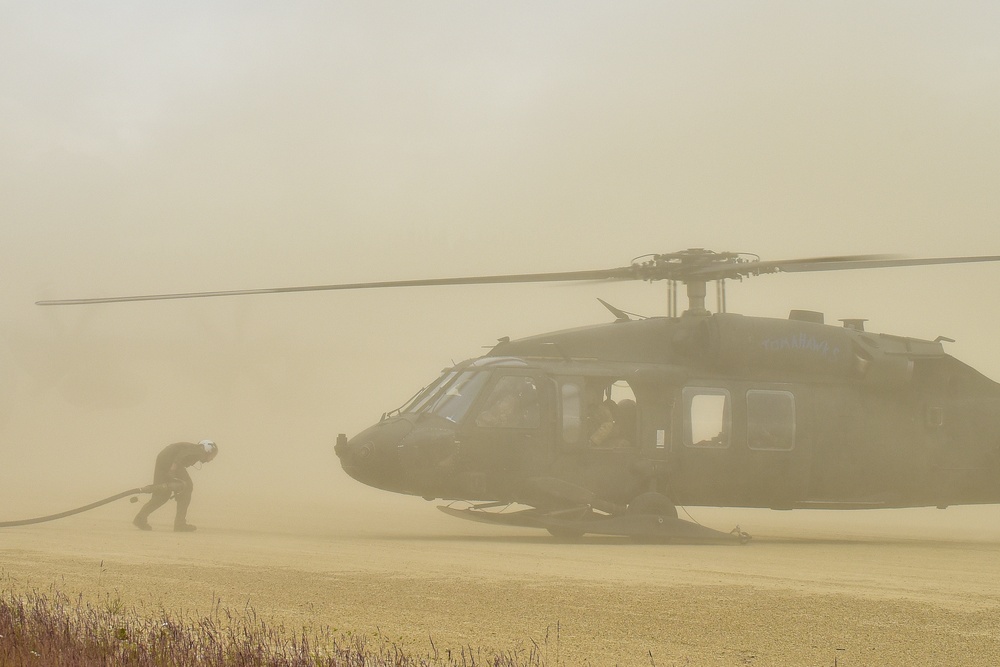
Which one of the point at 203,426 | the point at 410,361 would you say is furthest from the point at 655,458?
the point at 410,361

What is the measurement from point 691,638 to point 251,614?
2.80 m

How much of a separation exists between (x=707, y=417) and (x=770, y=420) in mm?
807

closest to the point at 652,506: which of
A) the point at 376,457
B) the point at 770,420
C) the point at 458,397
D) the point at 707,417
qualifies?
the point at 707,417

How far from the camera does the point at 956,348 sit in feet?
160

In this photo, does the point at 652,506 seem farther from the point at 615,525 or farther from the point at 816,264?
the point at 816,264

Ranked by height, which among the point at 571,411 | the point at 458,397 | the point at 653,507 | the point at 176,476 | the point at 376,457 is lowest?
the point at 653,507

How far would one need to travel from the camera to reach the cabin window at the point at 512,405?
513 inches

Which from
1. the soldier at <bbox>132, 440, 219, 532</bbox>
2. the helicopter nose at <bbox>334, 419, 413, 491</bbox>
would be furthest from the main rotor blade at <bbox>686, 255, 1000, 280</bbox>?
the soldier at <bbox>132, 440, 219, 532</bbox>

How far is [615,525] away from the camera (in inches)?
504

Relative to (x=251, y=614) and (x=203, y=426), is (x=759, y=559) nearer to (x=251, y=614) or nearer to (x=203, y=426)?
(x=251, y=614)

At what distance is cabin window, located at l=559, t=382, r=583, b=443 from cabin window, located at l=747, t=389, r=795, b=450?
2209mm

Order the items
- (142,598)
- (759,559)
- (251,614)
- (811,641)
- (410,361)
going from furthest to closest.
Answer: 1. (410,361)
2. (759,559)
3. (142,598)
4. (251,614)
5. (811,641)

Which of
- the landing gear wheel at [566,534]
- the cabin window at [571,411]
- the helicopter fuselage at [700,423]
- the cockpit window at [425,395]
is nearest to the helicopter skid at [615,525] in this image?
the landing gear wheel at [566,534]

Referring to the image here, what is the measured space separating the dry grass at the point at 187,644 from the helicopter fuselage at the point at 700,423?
6.23 m
